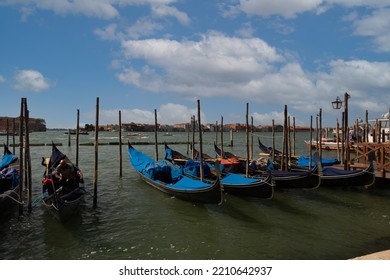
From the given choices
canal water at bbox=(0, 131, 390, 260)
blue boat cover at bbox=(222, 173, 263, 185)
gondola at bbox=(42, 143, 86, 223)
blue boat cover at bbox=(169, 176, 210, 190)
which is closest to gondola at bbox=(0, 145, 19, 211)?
canal water at bbox=(0, 131, 390, 260)

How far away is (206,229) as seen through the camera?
6973 mm

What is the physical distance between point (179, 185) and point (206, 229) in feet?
7.37

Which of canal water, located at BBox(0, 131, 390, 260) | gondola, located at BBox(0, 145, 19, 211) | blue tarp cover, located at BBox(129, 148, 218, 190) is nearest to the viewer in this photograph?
canal water, located at BBox(0, 131, 390, 260)

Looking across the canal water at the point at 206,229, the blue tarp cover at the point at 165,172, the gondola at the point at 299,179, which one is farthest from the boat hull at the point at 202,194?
the gondola at the point at 299,179

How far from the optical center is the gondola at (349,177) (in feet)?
33.3

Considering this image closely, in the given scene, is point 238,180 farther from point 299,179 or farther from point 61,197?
point 61,197

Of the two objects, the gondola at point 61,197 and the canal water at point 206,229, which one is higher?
the gondola at point 61,197

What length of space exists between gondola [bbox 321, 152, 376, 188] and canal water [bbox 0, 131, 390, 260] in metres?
0.47

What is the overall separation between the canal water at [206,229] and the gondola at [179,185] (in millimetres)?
336

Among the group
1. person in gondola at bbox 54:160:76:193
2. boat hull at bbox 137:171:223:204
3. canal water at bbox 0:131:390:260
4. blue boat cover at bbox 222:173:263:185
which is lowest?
canal water at bbox 0:131:390:260

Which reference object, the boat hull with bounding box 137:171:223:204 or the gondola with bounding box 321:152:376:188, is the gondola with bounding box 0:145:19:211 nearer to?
the boat hull with bounding box 137:171:223:204

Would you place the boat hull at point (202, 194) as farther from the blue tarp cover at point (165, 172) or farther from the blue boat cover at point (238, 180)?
the blue boat cover at point (238, 180)

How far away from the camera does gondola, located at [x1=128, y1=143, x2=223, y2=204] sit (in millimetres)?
7874

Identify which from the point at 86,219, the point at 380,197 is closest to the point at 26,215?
the point at 86,219
